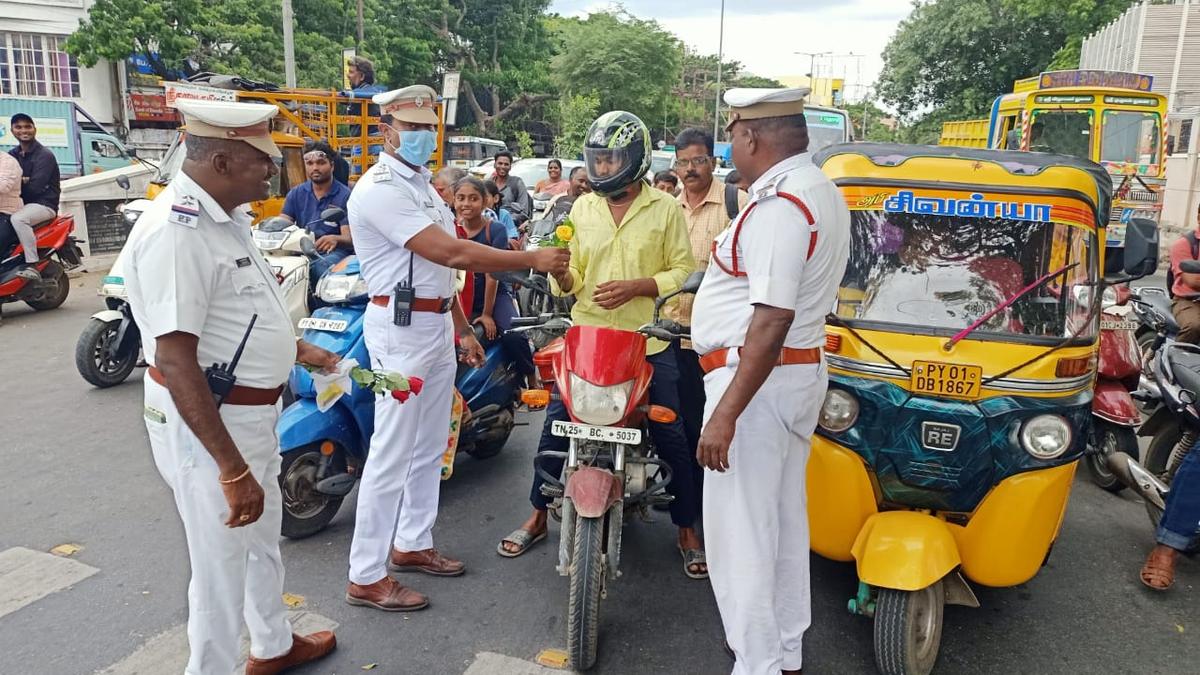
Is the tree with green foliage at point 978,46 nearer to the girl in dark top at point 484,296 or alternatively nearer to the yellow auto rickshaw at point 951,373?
the girl in dark top at point 484,296

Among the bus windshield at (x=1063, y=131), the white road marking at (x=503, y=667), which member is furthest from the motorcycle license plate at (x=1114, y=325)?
the bus windshield at (x=1063, y=131)

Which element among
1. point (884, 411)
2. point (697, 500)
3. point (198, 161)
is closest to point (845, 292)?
point (884, 411)

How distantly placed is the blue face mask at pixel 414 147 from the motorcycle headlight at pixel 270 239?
279cm

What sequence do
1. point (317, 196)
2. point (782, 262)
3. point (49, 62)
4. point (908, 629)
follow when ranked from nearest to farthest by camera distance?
point (782, 262), point (908, 629), point (317, 196), point (49, 62)

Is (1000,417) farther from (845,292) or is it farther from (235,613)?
(235,613)

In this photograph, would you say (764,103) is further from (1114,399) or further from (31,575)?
(31,575)

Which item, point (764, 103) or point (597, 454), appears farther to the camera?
point (597, 454)

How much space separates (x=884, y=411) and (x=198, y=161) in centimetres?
249

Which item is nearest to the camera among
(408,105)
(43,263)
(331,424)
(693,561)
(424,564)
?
(408,105)

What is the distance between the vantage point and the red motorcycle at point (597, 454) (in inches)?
122

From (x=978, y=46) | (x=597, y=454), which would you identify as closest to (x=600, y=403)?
(x=597, y=454)

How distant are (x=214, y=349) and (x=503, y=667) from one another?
1576 mm

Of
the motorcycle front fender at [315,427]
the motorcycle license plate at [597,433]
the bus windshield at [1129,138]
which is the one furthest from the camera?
the bus windshield at [1129,138]

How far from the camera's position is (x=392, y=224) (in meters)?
3.40
